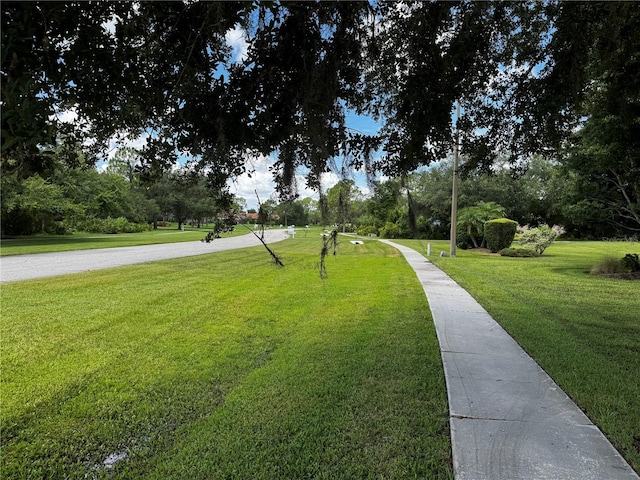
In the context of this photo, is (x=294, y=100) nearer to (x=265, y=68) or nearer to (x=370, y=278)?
(x=265, y=68)

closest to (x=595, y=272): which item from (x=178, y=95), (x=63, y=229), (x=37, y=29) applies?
(x=178, y=95)

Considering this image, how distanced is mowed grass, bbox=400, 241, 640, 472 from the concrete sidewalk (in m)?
0.16

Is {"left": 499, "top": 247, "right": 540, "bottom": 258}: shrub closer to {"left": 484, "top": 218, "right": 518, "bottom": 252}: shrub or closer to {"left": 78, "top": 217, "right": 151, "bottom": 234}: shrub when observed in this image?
{"left": 484, "top": 218, "right": 518, "bottom": 252}: shrub

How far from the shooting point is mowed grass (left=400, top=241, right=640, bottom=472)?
3207mm

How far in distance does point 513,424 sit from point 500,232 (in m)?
17.3

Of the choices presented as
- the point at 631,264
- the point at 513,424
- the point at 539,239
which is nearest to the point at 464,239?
the point at 539,239

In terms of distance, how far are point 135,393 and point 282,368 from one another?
145 cm

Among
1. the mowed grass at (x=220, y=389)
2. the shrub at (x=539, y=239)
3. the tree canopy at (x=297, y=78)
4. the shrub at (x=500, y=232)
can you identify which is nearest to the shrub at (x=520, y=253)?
the shrub at (x=539, y=239)

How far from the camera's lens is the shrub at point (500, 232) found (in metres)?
18.3

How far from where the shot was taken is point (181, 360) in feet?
14.4

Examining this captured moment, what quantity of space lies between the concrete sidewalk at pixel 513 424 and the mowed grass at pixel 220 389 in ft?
0.58

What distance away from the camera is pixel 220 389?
3637mm

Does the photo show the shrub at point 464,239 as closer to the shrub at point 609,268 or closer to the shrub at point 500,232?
the shrub at point 500,232

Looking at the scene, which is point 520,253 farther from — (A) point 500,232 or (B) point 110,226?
(B) point 110,226
